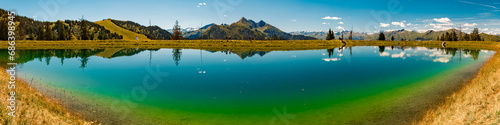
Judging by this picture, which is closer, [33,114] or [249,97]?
[33,114]

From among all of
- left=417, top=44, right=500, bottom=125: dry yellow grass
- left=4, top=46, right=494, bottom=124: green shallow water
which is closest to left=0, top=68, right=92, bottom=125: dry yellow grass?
left=4, top=46, right=494, bottom=124: green shallow water

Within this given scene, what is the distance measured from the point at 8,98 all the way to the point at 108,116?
232 inches

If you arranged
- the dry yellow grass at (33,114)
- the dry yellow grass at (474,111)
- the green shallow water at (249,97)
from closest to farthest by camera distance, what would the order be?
1. the dry yellow grass at (33,114)
2. the dry yellow grass at (474,111)
3. the green shallow water at (249,97)

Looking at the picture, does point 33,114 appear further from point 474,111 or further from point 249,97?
point 474,111

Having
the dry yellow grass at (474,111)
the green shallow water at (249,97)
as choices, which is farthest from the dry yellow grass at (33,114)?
the dry yellow grass at (474,111)

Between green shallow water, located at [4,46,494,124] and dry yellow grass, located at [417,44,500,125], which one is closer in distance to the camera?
dry yellow grass, located at [417,44,500,125]

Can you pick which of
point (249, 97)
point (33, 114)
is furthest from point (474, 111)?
point (33, 114)

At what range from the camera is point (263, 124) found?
48.4 feet

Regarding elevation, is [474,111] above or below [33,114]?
below

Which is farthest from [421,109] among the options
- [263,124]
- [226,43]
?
[226,43]

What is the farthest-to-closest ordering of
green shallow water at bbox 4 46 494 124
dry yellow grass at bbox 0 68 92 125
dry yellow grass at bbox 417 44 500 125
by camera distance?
1. green shallow water at bbox 4 46 494 124
2. dry yellow grass at bbox 417 44 500 125
3. dry yellow grass at bbox 0 68 92 125

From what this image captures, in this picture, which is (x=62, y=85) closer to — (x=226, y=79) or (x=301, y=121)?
(x=226, y=79)

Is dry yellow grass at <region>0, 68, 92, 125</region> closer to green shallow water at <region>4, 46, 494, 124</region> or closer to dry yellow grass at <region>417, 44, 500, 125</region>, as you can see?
green shallow water at <region>4, 46, 494, 124</region>

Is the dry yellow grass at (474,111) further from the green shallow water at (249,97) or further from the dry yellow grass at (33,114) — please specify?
the dry yellow grass at (33,114)
